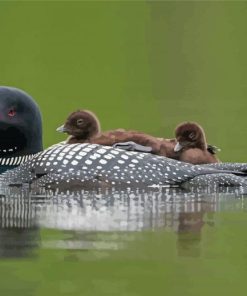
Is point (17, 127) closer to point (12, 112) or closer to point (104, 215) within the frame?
point (12, 112)

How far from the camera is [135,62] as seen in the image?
890 inches

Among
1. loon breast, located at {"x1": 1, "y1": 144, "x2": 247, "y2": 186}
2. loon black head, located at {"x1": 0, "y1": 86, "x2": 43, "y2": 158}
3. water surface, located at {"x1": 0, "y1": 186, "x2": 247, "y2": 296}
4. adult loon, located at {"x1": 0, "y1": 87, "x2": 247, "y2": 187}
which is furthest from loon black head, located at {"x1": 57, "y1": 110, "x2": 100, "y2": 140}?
water surface, located at {"x1": 0, "y1": 186, "x2": 247, "y2": 296}

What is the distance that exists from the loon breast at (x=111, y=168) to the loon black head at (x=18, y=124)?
44 cm

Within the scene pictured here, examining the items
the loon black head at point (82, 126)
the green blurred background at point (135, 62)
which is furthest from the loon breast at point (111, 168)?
the green blurred background at point (135, 62)

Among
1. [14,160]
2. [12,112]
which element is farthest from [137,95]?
[12,112]

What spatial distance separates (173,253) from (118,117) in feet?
25.4

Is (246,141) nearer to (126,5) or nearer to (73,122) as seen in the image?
(73,122)

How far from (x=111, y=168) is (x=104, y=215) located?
0.92 meters

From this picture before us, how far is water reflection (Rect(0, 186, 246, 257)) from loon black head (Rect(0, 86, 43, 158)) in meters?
0.59

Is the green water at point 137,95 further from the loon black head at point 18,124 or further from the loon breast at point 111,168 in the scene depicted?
the loon black head at point 18,124

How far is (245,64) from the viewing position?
21.6m

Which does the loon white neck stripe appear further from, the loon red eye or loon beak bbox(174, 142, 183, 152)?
loon beak bbox(174, 142, 183, 152)

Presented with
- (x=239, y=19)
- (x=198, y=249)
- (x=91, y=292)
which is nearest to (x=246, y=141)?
(x=198, y=249)

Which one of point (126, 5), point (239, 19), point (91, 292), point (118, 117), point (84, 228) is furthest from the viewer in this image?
point (126, 5)
